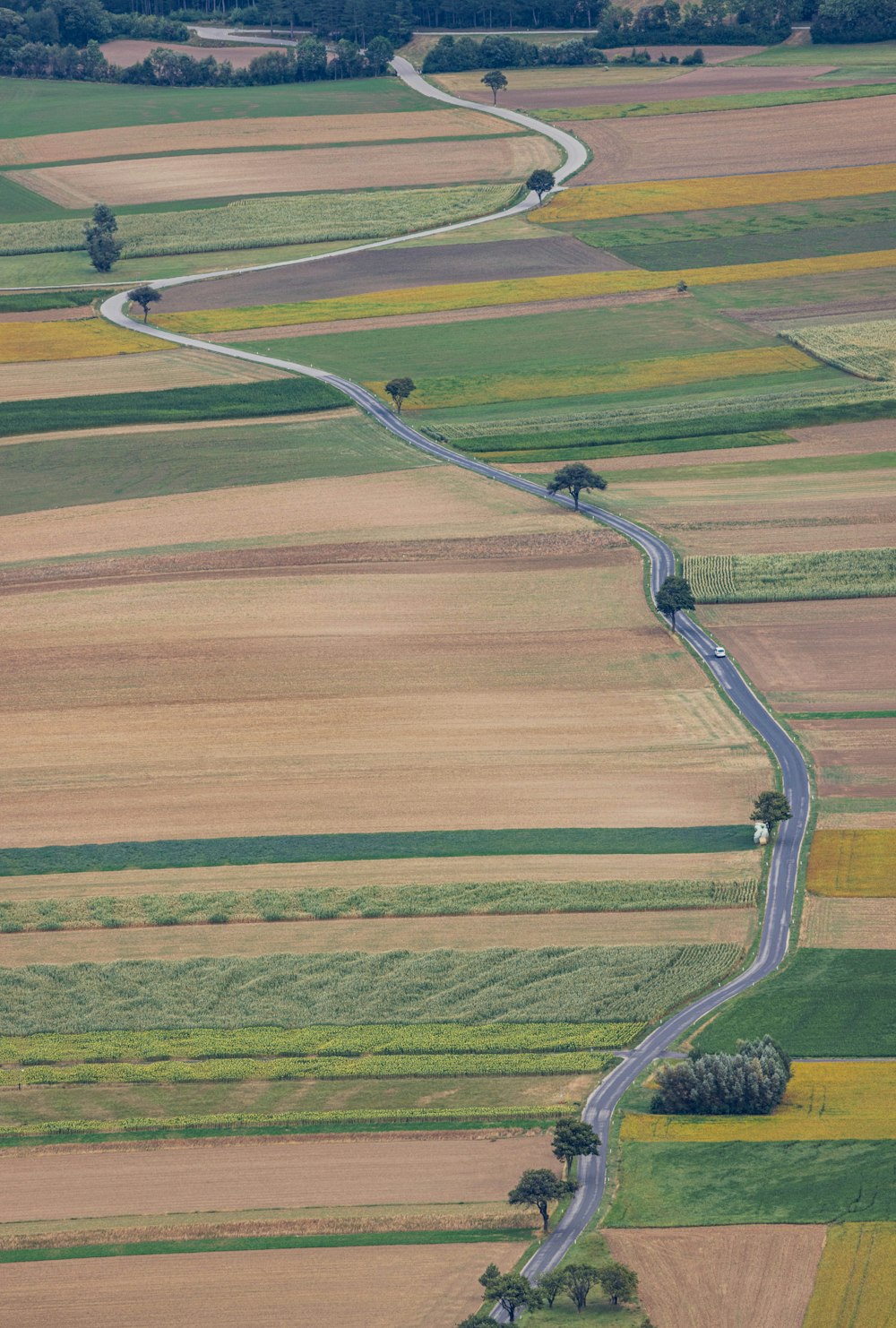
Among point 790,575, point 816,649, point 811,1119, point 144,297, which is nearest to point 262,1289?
point 811,1119

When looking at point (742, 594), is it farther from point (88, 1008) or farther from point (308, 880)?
point (88, 1008)

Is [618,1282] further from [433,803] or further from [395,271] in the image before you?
[395,271]

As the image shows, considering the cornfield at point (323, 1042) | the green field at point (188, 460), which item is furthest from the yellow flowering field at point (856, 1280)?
the green field at point (188, 460)

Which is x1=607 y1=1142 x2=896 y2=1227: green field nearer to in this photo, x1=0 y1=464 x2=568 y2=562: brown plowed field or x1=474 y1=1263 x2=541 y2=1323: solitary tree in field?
x1=474 y1=1263 x2=541 y2=1323: solitary tree in field

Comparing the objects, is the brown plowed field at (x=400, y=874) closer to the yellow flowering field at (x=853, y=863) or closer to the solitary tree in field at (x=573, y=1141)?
the yellow flowering field at (x=853, y=863)

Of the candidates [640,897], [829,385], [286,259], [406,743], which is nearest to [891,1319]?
[640,897]

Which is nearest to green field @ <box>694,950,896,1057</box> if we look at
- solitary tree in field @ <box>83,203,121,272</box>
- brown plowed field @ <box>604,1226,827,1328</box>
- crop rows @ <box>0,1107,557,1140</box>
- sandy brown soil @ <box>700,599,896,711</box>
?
crop rows @ <box>0,1107,557,1140</box>
